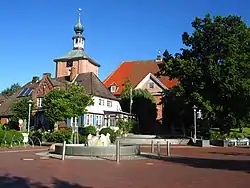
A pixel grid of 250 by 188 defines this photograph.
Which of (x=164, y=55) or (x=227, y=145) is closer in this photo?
(x=227, y=145)

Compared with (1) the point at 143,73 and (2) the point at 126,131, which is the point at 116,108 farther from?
(1) the point at 143,73

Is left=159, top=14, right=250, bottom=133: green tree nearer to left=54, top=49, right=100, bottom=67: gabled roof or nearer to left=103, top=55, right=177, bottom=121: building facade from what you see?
left=103, top=55, right=177, bottom=121: building facade

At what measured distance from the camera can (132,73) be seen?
262 ft

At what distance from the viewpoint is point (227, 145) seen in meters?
40.2

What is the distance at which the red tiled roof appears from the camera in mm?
76875

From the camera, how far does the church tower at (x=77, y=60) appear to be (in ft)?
254

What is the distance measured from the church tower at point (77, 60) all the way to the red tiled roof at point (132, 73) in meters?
4.98

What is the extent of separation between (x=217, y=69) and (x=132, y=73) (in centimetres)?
3868

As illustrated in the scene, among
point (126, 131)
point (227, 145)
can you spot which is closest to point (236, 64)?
point (227, 145)

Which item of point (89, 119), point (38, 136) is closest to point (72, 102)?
point (38, 136)

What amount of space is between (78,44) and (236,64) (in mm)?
47536

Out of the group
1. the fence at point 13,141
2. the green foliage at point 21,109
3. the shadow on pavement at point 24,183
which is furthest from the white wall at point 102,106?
the shadow on pavement at point 24,183

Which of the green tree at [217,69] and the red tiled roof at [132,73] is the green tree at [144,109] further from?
the green tree at [217,69]

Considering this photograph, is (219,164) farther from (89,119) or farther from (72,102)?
(89,119)
